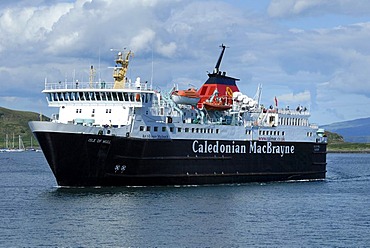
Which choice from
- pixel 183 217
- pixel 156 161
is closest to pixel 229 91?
pixel 156 161

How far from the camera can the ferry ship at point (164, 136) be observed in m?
43.2

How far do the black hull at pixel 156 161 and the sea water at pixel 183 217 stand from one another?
2.73ft

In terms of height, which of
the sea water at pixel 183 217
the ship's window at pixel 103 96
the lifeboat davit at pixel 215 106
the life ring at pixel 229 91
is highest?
the life ring at pixel 229 91

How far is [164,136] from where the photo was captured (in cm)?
4662

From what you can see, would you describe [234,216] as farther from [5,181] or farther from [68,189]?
[5,181]

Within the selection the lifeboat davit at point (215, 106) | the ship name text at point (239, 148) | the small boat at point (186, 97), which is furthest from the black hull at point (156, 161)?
the small boat at point (186, 97)

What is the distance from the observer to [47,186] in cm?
5041

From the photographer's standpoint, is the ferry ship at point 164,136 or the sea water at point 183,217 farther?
the ferry ship at point 164,136

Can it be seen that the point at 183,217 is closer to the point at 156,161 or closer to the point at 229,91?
the point at 156,161

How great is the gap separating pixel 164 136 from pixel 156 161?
1.79 m

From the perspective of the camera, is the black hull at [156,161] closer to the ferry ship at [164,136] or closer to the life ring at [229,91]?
the ferry ship at [164,136]

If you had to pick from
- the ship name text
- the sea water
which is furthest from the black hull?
the sea water

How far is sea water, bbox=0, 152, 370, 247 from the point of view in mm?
30703

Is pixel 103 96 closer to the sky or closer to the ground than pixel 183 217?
closer to the sky
